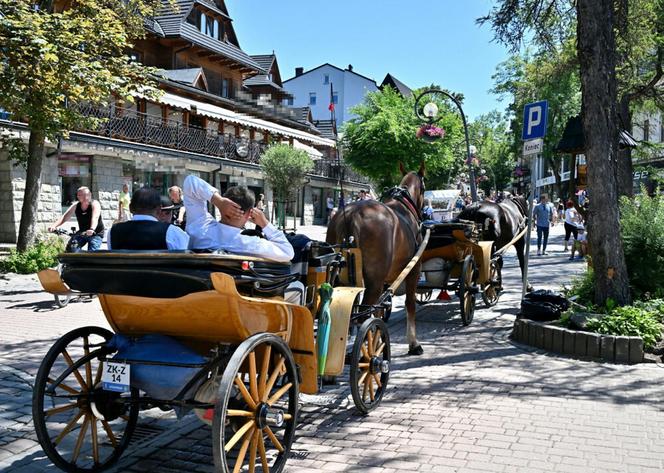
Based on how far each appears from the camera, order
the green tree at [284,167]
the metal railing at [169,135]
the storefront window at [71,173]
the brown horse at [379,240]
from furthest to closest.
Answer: the green tree at [284,167], the metal railing at [169,135], the storefront window at [71,173], the brown horse at [379,240]

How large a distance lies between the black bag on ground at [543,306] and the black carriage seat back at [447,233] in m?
1.47

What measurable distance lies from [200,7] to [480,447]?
36.1 m

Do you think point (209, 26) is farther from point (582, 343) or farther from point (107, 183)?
point (582, 343)

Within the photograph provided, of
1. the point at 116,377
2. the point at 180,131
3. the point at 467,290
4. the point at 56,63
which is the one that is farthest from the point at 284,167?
the point at 116,377

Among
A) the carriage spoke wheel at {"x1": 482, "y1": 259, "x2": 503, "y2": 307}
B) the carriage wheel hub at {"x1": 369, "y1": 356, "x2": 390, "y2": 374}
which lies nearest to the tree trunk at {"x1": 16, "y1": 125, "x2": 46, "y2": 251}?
the carriage spoke wheel at {"x1": 482, "y1": 259, "x2": 503, "y2": 307}

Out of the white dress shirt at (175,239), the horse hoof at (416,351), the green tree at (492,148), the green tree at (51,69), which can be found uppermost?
the green tree at (492,148)

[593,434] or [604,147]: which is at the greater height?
[604,147]

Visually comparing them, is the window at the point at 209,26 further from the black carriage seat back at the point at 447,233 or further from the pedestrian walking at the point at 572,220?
the black carriage seat back at the point at 447,233

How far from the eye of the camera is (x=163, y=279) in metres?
3.38

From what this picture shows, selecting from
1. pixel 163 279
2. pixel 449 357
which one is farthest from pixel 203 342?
pixel 449 357

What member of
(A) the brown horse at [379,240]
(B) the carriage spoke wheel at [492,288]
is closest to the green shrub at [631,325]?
(A) the brown horse at [379,240]

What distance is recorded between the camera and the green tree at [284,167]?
109 ft

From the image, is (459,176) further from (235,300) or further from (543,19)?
(235,300)

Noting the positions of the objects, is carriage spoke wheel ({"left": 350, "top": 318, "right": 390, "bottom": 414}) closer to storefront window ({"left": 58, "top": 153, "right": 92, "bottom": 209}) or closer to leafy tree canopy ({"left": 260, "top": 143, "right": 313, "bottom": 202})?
storefront window ({"left": 58, "top": 153, "right": 92, "bottom": 209})
